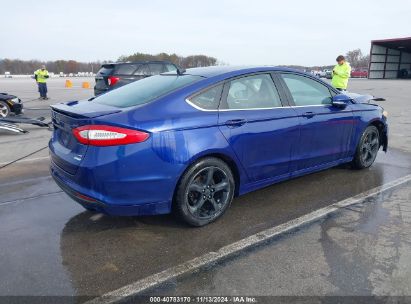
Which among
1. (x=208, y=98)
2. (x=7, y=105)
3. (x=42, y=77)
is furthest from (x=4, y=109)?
(x=208, y=98)

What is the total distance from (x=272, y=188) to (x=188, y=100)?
191 cm

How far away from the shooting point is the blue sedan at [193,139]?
10.4ft

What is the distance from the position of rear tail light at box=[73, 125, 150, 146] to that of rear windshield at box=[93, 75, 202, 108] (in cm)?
46

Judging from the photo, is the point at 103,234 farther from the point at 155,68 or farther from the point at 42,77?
the point at 42,77

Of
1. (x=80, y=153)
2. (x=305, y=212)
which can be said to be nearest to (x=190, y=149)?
(x=80, y=153)

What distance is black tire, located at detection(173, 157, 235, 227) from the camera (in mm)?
3508

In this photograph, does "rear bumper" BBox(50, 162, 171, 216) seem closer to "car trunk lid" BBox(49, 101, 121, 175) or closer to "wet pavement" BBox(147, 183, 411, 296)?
"car trunk lid" BBox(49, 101, 121, 175)

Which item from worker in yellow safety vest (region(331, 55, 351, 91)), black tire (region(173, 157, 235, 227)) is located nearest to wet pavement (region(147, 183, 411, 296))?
black tire (region(173, 157, 235, 227))

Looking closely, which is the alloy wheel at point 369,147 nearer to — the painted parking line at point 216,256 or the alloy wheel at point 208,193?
the painted parking line at point 216,256

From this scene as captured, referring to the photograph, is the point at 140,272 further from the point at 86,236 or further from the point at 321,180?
the point at 321,180

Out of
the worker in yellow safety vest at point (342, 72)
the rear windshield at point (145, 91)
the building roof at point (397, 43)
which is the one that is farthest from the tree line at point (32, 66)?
the rear windshield at point (145, 91)

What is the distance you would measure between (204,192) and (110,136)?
109cm

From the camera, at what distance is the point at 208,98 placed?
370 centimetres

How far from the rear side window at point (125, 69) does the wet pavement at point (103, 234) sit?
8479mm
